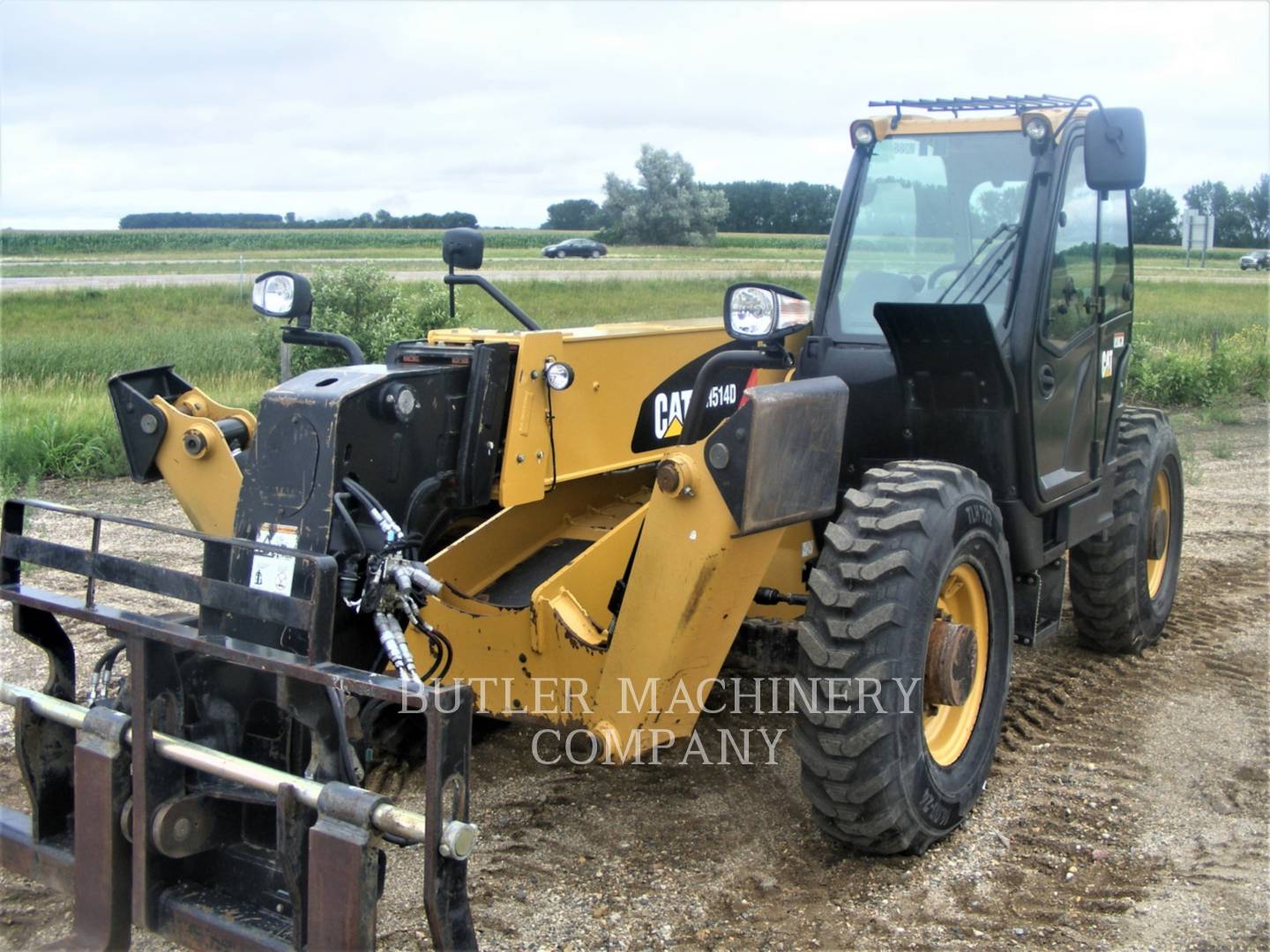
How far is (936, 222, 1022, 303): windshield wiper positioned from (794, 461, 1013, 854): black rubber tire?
1.14 m

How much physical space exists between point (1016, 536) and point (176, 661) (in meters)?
3.18

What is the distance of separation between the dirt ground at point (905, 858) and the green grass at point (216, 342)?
220 inches

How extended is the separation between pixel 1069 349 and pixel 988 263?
0.52m

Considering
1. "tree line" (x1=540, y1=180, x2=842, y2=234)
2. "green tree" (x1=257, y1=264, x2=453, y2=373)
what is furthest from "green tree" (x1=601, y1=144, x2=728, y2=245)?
"green tree" (x1=257, y1=264, x2=453, y2=373)

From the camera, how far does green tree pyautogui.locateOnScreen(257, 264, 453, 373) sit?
13.3 metres

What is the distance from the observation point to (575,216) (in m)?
80.4

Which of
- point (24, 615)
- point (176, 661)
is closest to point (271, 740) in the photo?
point (176, 661)

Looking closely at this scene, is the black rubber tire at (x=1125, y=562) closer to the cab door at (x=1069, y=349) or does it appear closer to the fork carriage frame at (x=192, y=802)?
the cab door at (x=1069, y=349)

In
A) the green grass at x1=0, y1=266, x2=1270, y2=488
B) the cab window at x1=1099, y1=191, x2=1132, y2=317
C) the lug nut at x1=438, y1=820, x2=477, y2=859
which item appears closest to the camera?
the lug nut at x1=438, y1=820, x2=477, y2=859

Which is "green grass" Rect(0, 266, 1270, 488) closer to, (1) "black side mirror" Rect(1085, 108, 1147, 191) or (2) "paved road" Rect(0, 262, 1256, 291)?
(2) "paved road" Rect(0, 262, 1256, 291)

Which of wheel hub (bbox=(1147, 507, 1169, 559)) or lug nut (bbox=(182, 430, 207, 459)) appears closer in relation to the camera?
lug nut (bbox=(182, 430, 207, 459))

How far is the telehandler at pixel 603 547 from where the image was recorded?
321 cm

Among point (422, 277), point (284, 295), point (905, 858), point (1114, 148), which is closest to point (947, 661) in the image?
point (905, 858)

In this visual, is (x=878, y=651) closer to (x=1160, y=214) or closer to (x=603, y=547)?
(x=603, y=547)
